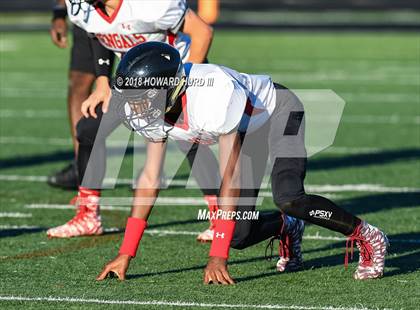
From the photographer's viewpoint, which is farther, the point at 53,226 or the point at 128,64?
the point at 53,226

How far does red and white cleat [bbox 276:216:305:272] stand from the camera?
5.60 meters

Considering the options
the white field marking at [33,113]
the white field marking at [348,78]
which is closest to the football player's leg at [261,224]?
the white field marking at [33,113]

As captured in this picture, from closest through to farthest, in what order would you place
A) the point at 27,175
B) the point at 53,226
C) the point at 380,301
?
the point at 380,301
the point at 53,226
the point at 27,175

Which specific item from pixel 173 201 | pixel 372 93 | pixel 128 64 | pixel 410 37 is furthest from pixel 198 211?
pixel 410 37

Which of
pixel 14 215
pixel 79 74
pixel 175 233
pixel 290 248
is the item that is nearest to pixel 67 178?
pixel 79 74

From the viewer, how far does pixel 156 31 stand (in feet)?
20.7

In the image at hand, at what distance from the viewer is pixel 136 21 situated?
6.20m

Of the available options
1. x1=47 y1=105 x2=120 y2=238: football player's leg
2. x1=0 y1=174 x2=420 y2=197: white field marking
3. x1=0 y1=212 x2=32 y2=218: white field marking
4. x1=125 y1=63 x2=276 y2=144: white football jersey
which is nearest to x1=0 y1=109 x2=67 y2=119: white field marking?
x1=0 y1=174 x2=420 y2=197: white field marking

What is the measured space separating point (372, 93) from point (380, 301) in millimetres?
9869

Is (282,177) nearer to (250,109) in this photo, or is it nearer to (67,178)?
(250,109)

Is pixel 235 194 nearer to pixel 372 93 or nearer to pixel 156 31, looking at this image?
pixel 156 31

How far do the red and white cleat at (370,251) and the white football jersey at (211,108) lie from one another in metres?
0.72

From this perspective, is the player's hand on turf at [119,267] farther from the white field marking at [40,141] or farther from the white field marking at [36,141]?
the white field marking at [36,141]

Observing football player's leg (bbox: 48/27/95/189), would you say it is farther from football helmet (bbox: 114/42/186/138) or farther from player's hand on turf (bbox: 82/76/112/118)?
football helmet (bbox: 114/42/186/138)
